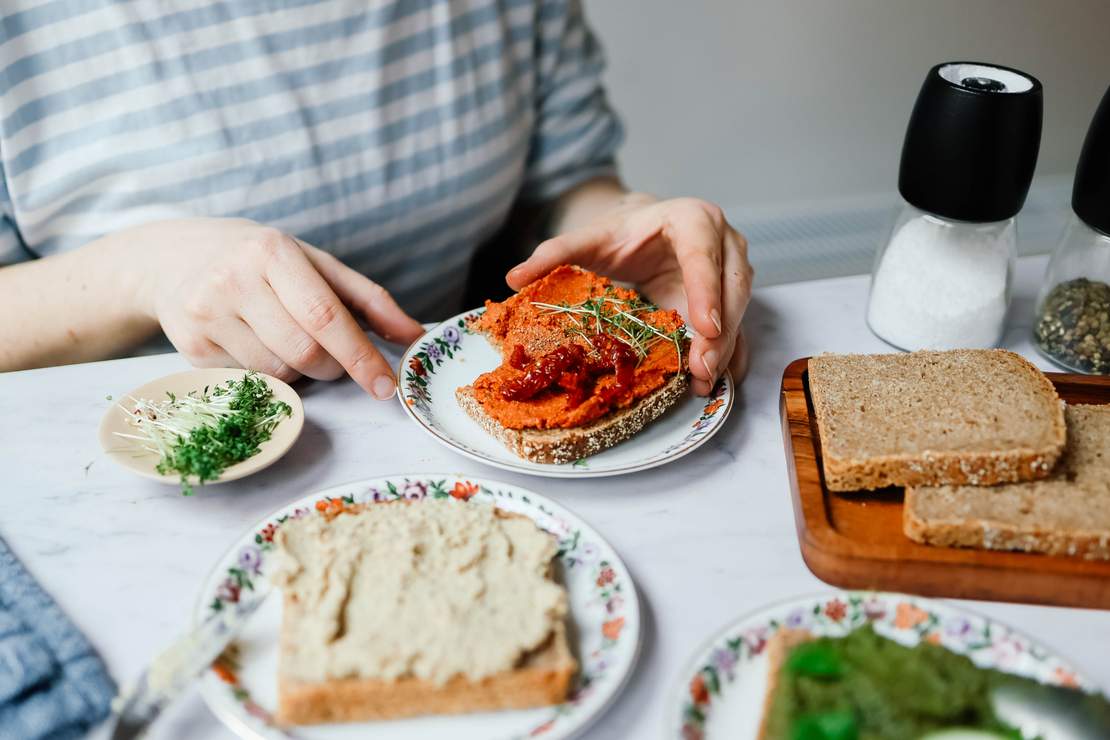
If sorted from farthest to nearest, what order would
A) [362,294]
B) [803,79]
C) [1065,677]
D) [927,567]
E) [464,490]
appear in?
1. [803,79]
2. [362,294]
3. [464,490]
4. [927,567]
5. [1065,677]

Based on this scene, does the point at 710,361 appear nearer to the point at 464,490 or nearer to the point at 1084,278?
the point at 464,490

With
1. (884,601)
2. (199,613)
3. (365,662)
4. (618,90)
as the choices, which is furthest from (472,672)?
(618,90)

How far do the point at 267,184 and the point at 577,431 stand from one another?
879 mm

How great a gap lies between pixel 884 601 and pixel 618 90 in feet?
12.2

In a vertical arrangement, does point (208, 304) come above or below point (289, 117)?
below

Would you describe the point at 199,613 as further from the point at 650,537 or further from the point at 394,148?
the point at 394,148

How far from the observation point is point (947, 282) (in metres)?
1.67

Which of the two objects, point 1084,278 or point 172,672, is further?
point 1084,278

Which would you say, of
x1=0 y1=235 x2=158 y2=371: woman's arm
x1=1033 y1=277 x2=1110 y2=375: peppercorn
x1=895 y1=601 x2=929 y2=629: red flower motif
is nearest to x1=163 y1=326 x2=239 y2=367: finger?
x1=0 y1=235 x2=158 y2=371: woman's arm

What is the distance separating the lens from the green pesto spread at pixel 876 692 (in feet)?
2.87

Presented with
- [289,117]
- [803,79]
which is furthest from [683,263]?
[803,79]

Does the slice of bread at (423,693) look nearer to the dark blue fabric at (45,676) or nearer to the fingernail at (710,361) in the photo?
the dark blue fabric at (45,676)

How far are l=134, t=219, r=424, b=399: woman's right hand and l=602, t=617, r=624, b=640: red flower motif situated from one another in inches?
24.0

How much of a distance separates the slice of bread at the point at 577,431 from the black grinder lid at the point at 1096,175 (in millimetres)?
780
